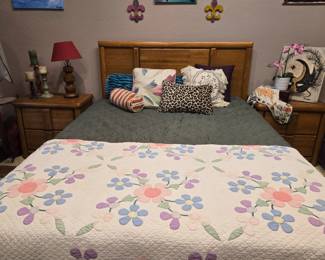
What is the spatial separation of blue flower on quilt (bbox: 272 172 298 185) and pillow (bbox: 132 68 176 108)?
133 cm

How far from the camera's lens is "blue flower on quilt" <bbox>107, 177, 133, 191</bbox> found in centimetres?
114

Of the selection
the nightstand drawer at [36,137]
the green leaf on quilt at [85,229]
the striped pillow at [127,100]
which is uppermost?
the striped pillow at [127,100]

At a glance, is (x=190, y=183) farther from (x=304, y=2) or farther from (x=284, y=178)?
(x=304, y=2)

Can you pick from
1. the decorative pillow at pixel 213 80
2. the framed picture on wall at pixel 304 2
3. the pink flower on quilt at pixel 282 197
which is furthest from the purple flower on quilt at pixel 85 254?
the framed picture on wall at pixel 304 2

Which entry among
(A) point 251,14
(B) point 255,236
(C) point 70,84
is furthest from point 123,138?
(A) point 251,14

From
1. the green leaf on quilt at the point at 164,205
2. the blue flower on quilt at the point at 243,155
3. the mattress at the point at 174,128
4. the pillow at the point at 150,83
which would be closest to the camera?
the green leaf on quilt at the point at 164,205

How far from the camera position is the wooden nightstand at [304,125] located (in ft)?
8.06

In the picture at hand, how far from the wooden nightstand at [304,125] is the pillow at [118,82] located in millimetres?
1259

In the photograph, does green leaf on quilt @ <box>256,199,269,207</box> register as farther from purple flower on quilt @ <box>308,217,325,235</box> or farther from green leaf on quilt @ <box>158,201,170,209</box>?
green leaf on quilt @ <box>158,201,170,209</box>

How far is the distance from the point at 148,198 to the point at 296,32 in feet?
8.10

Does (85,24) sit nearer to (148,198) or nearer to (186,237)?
(148,198)

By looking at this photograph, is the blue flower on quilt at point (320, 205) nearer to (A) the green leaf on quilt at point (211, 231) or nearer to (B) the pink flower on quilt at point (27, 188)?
(A) the green leaf on quilt at point (211, 231)

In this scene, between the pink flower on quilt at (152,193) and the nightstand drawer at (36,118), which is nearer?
the pink flower on quilt at (152,193)

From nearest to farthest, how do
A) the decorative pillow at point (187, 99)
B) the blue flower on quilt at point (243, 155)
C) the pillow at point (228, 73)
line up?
1. the blue flower on quilt at point (243, 155)
2. the decorative pillow at point (187, 99)
3. the pillow at point (228, 73)
